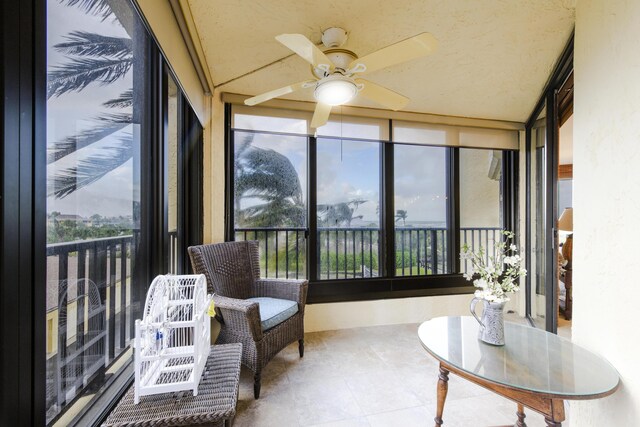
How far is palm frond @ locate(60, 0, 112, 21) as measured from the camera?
1.06m

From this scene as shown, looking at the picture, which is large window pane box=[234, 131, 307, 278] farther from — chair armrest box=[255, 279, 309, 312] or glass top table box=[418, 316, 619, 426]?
glass top table box=[418, 316, 619, 426]

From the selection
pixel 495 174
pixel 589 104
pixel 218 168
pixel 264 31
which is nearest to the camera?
pixel 589 104

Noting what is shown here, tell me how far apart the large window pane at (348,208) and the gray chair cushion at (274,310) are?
815 mm

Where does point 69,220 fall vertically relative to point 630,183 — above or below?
below

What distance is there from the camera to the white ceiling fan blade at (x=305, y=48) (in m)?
1.35

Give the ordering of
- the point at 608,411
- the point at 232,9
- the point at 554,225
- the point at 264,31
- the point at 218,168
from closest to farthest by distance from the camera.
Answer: the point at 608,411, the point at 232,9, the point at 264,31, the point at 554,225, the point at 218,168

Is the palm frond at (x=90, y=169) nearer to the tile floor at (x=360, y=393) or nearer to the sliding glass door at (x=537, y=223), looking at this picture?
the tile floor at (x=360, y=393)

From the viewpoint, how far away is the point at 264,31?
6.15ft

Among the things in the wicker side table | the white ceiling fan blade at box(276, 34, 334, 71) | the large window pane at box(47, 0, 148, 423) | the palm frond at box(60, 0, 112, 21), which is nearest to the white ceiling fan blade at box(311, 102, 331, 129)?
the white ceiling fan blade at box(276, 34, 334, 71)

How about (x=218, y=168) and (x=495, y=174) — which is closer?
(x=218, y=168)

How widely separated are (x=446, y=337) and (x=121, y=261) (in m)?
1.77

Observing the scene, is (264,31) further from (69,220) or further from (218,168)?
(69,220)

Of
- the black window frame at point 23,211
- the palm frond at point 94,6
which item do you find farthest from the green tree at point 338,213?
the black window frame at point 23,211

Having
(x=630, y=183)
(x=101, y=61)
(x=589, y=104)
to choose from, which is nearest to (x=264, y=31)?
(x=101, y=61)
